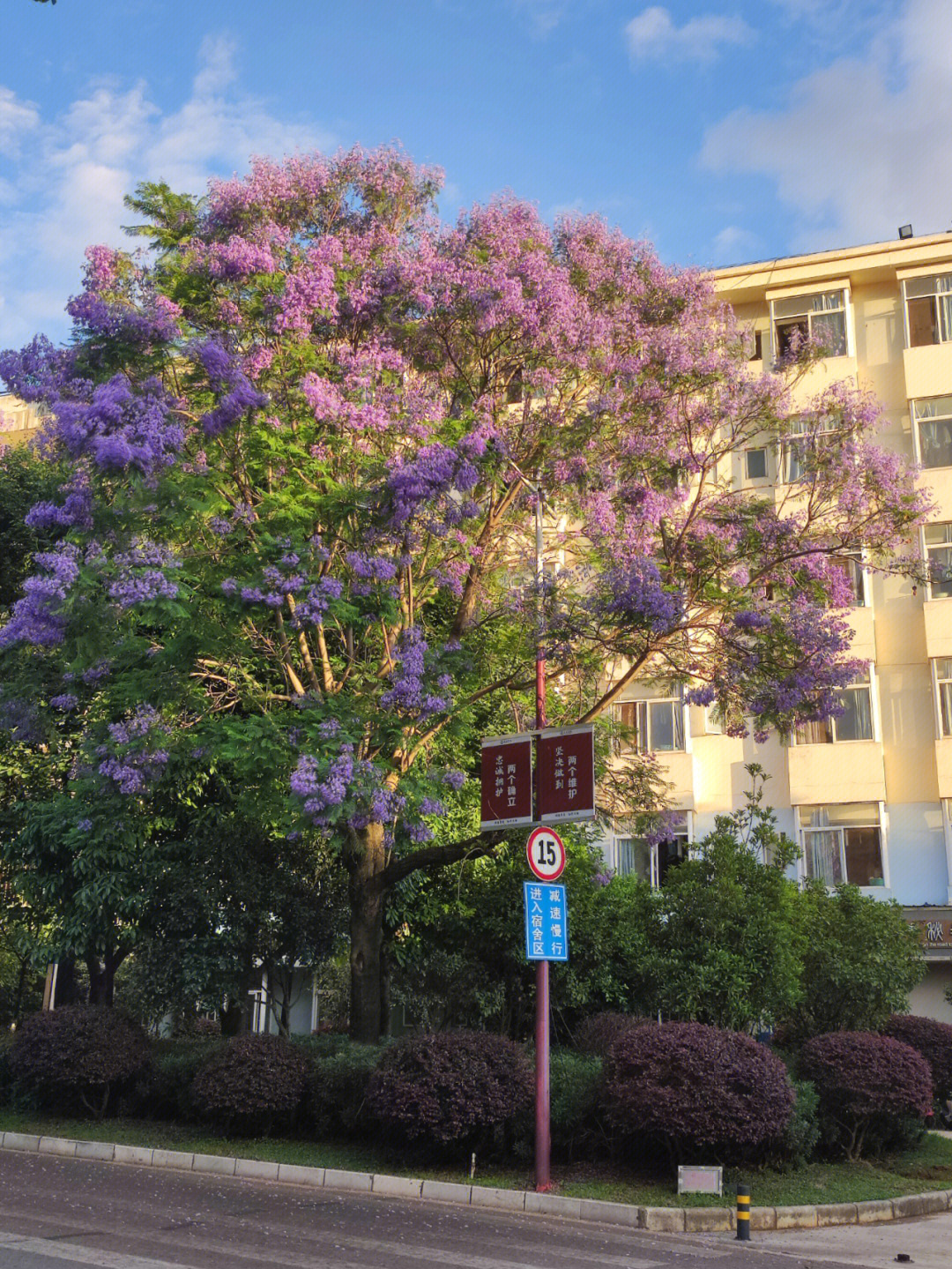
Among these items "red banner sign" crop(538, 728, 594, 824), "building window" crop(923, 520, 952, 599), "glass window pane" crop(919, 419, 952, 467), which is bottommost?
"red banner sign" crop(538, 728, 594, 824)

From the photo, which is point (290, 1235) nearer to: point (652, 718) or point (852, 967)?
point (852, 967)

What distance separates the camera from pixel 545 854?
519 inches

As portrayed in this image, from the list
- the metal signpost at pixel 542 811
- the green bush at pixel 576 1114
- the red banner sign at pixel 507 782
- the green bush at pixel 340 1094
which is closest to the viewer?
the metal signpost at pixel 542 811

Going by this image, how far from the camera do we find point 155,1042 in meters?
19.5

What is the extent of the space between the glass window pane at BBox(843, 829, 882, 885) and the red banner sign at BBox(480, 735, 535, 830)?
48.5 feet

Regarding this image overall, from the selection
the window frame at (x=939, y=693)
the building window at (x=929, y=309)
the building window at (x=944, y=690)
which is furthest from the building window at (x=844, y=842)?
the building window at (x=929, y=309)

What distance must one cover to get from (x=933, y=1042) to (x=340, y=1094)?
26.9ft

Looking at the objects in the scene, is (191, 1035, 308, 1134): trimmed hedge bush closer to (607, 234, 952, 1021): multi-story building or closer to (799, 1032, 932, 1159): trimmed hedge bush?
(799, 1032, 932, 1159): trimmed hedge bush

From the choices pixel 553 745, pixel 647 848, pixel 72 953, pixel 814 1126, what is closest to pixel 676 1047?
pixel 814 1126

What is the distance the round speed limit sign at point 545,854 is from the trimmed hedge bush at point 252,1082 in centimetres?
419

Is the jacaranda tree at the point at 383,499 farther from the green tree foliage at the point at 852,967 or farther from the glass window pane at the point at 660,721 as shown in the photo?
the glass window pane at the point at 660,721

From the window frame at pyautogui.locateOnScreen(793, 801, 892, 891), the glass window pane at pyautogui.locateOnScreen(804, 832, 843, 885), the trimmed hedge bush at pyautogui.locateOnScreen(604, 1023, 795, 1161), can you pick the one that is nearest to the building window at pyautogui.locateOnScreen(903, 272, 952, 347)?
the window frame at pyautogui.locateOnScreen(793, 801, 892, 891)

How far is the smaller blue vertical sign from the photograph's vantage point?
498 inches

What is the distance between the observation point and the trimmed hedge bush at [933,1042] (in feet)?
57.0
